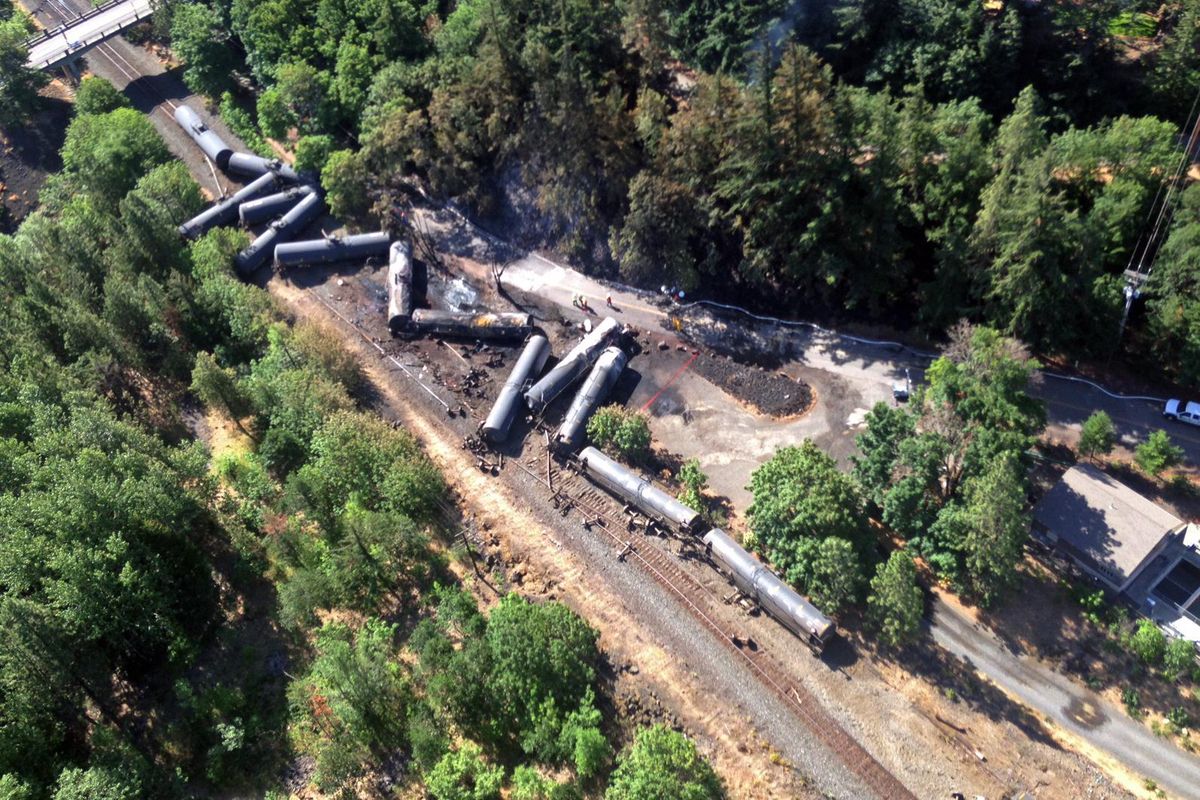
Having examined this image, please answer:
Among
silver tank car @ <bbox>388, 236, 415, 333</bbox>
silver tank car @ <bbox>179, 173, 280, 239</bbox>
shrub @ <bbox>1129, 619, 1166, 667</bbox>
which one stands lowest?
shrub @ <bbox>1129, 619, 1166, 667</bbox>

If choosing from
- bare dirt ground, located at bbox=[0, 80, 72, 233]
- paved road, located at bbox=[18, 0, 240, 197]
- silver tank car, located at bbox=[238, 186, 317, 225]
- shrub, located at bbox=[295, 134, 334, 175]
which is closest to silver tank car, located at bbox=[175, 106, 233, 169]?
paved road, located at bbox=[18, 0, 240, 197]

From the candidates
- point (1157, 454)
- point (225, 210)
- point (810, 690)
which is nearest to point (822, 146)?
point (1157, 454)

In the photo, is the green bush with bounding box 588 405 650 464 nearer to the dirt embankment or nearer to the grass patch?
the dirt embankment

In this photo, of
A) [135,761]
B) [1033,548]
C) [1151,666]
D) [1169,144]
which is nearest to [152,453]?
[135,761]

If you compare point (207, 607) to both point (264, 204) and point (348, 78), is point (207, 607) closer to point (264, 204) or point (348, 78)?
point (264, 204)

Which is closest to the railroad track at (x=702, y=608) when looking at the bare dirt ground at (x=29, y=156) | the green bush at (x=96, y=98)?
the green bush at (x=96, y=98)

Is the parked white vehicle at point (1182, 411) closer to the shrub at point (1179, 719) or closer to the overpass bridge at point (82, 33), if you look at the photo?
the shrub at point (1179, 719)

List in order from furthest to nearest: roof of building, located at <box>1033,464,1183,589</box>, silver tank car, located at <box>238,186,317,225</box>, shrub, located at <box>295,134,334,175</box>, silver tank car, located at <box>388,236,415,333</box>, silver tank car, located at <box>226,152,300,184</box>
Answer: silver tank car, located at <box>226,152,300,184</box>, silver tank car, located at <box>238,186,317,225</box>, shrub, located at <box>295,134,334,175</box>, silver tank car, located at <box>388,236,415,333</box>, roof of building, located at <box>1033,464,1183,589</box>
